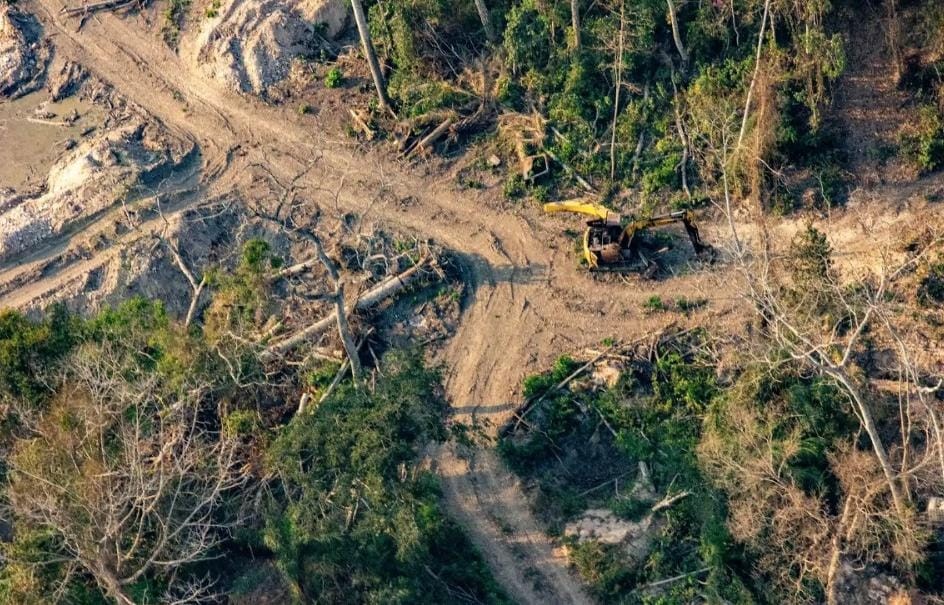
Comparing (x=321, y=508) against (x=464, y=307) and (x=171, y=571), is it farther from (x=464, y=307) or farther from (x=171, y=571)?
(x=464, y=307)

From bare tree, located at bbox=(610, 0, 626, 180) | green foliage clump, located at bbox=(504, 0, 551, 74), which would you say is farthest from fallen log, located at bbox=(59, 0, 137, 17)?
bare tree, located at bbox=(610, 0, 626, 180)

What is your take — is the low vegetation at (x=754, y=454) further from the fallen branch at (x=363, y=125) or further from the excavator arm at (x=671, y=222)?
the fallen branch at (x=363, y=125)

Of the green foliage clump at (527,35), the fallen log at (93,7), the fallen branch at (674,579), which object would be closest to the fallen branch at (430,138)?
the green foliage clump at (527,35)

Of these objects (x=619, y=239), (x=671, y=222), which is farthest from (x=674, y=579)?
(x=671, y=222)

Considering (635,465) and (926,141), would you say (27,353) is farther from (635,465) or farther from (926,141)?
(926,141)

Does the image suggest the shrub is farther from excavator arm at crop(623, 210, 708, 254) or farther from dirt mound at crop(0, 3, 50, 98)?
dirt mound at crop(0, 3, 50, 98)
